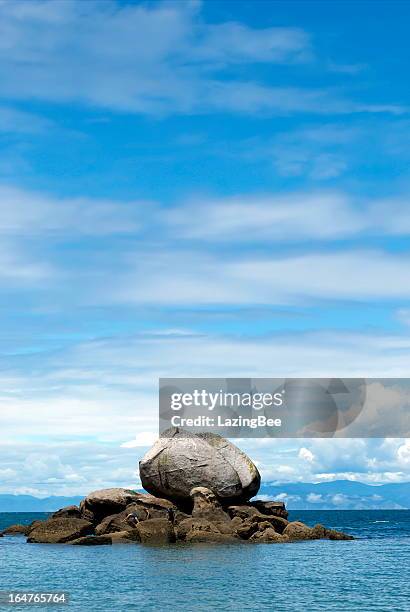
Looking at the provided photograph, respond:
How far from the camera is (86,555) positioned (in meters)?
47.5

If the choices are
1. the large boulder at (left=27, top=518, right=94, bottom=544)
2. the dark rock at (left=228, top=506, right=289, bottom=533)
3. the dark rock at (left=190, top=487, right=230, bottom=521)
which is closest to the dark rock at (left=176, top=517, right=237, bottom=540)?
the dark rock at (left=190, top=487, right=230, bottom=521)

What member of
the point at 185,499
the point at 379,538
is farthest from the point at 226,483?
the point at 379,538

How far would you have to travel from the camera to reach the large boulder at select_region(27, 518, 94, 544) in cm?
5528

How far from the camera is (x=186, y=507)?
193 ft

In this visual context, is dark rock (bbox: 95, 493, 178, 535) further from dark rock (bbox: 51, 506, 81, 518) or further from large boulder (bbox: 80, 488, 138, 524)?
dark rock (bbox: 51, 506, 81, 518)

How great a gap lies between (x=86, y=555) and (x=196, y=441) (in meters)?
12.8

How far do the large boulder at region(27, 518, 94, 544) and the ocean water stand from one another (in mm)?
1589

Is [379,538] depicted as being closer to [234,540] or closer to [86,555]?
[234,540]

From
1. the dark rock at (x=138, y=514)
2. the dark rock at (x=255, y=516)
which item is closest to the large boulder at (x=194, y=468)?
the dark rock at (x=255, y=516)

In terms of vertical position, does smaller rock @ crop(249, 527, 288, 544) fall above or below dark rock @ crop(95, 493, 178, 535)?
below

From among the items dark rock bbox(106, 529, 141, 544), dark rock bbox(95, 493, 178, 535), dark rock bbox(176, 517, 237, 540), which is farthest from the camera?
dark rock bbox(95, 493, 178, 535)

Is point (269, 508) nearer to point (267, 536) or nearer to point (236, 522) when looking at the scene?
point (236, 522)

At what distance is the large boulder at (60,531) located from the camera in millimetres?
55281

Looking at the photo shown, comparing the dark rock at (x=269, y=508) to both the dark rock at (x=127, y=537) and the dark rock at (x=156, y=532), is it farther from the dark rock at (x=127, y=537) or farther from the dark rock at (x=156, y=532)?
the dark rock at (x=127, y=537)
